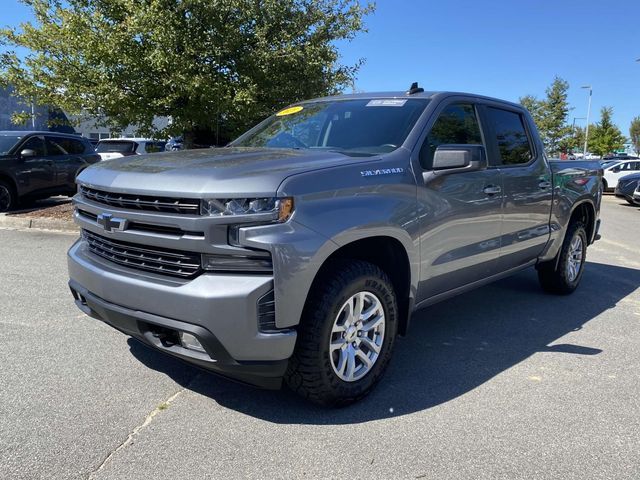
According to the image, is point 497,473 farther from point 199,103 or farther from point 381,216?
point 199,103

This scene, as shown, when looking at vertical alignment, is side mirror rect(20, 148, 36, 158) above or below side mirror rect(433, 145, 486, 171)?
above

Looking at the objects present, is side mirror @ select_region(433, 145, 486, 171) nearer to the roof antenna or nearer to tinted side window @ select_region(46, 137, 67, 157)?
the roof antenna

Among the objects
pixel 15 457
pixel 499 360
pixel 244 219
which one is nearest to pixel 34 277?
pixel 15 457

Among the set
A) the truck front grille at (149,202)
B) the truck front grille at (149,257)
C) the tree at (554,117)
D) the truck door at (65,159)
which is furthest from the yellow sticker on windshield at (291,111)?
the tree at (554,117)

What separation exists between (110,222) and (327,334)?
4.54ft

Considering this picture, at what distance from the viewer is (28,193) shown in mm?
11242

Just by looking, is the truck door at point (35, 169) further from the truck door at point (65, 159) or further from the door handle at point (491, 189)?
the door handle at point (491, 189)

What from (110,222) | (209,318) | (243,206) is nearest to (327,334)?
(209,318)

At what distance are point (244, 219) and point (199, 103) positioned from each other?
7774 millimetres

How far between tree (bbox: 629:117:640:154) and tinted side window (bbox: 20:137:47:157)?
272ft

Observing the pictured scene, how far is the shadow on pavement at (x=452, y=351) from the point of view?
3311 millimetres

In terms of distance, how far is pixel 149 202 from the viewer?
290 cm

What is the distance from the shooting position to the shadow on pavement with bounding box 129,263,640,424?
130 inches

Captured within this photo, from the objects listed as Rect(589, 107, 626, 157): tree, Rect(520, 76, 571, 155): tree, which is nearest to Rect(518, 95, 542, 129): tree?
Rect(520, 76, 571, 155): tree
